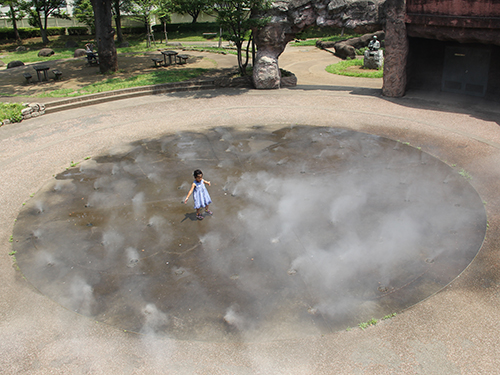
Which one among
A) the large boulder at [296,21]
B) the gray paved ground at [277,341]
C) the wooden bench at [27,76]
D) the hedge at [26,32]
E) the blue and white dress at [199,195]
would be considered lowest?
the gray paved ground at [277,341]

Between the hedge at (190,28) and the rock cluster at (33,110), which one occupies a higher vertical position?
the hedge at (190,28)

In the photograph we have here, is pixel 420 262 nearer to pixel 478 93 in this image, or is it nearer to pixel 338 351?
pixel 338 351

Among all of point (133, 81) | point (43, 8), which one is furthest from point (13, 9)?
point (133, 81)

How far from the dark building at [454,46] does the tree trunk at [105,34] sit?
17.1 metres

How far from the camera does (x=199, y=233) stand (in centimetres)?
895

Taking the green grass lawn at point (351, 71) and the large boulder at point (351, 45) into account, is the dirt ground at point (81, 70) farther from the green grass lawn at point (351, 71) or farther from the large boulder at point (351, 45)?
the large boulder at point (351, 45)

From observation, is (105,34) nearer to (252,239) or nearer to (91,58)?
(91,58)

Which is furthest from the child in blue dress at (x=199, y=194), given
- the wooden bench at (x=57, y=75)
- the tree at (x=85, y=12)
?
the tree at (x=85, y=12)

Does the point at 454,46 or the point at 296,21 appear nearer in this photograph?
the point at 454,46

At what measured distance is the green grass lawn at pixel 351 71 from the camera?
25016 millimetres

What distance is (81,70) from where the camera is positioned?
25906 millimetres

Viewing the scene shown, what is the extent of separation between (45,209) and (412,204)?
376 inches

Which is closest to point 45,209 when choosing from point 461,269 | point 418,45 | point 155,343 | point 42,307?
point 42,307

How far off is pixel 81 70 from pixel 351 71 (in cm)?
1840
